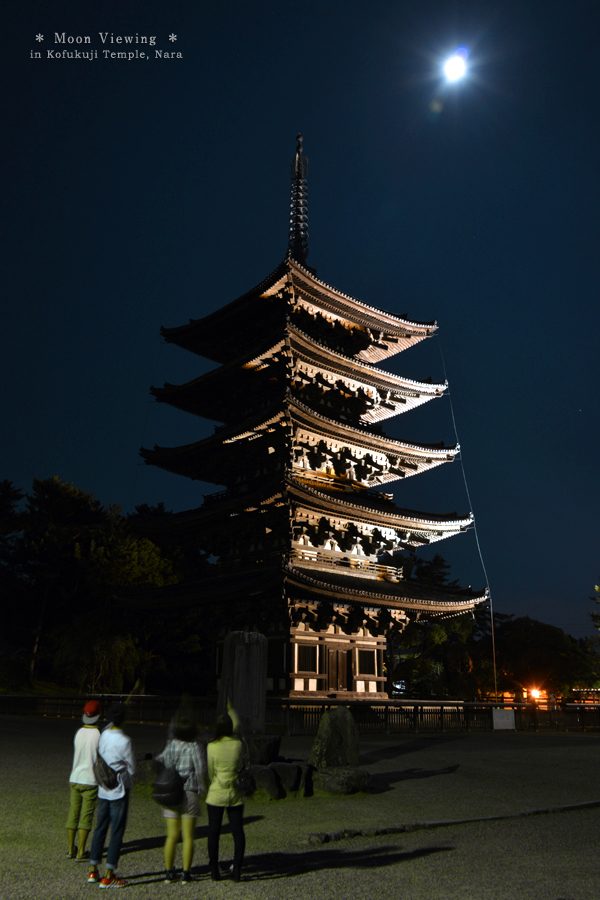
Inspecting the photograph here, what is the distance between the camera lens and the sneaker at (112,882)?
242 inches

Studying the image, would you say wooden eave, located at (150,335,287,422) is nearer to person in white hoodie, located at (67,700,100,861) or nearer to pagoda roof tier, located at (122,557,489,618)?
pagoda roof tier, located at (122,557,489,618)

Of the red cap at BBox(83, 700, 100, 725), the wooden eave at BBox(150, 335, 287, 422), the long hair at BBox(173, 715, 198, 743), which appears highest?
the wooden eave at BBox(150, 335, 287, 422)

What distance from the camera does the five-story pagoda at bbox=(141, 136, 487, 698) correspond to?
87.9ft

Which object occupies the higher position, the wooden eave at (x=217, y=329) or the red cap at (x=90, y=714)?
the wooden eave at (x=217, y=329)

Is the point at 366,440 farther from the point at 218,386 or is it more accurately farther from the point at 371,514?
the point at 218,386

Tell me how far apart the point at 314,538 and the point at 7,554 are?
2730 cm

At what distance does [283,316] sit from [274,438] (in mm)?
6431

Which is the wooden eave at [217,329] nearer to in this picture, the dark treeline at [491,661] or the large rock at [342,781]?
the dark treeline at [491,661]

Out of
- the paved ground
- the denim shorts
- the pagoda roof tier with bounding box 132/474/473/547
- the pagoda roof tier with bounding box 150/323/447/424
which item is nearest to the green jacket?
the denim shorts

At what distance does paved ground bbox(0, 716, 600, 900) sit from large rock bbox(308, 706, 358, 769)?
0.79m

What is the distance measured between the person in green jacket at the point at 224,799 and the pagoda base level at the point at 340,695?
63.7ft

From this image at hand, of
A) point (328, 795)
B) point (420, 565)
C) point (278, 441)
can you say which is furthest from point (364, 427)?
point (420, 565)

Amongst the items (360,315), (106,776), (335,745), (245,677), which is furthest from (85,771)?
(360,315)

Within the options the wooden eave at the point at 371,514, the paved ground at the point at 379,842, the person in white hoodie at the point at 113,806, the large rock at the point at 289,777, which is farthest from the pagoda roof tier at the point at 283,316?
the person in white hoodie at the point at 113,806
